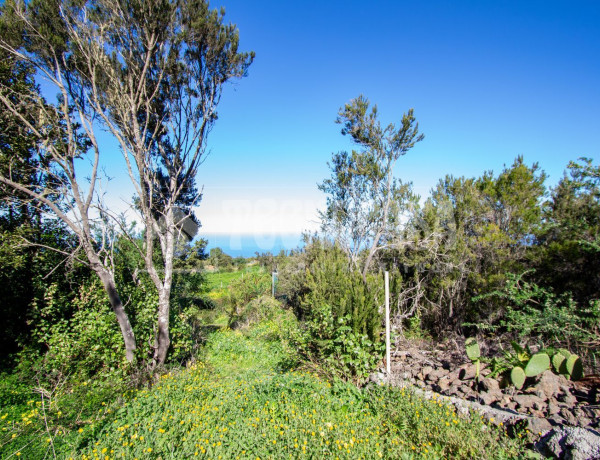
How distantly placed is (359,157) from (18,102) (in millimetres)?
7885

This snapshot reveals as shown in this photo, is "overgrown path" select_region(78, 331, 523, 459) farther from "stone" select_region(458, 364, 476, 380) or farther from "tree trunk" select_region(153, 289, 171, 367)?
"tree trunk" select_region(153, 289, 171, 367)

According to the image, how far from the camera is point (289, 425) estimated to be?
312cm

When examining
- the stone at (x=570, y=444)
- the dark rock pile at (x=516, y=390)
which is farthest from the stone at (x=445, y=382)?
the stone at (x=570, y=444)

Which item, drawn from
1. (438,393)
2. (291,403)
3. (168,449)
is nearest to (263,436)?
(291,403)

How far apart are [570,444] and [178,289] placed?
7854mm

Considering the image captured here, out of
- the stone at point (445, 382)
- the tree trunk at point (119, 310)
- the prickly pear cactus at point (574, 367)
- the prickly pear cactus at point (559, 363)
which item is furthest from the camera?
the tree trunk at point (119, 310)

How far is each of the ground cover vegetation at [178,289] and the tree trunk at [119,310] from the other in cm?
3

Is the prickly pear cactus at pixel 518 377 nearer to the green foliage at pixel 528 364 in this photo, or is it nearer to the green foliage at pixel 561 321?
the green foliage at pixel 528 364

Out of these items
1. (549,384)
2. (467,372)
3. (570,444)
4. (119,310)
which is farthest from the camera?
(119,310)

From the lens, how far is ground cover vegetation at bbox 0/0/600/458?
3.09 m

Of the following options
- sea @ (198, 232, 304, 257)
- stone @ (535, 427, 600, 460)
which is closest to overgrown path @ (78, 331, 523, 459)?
stone @ (535, 427, 600, 460)

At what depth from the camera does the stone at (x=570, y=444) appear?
7.48ft

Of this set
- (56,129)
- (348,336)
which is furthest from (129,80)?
(348,336)

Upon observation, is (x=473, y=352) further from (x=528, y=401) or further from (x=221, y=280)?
(x=221, y=280)
